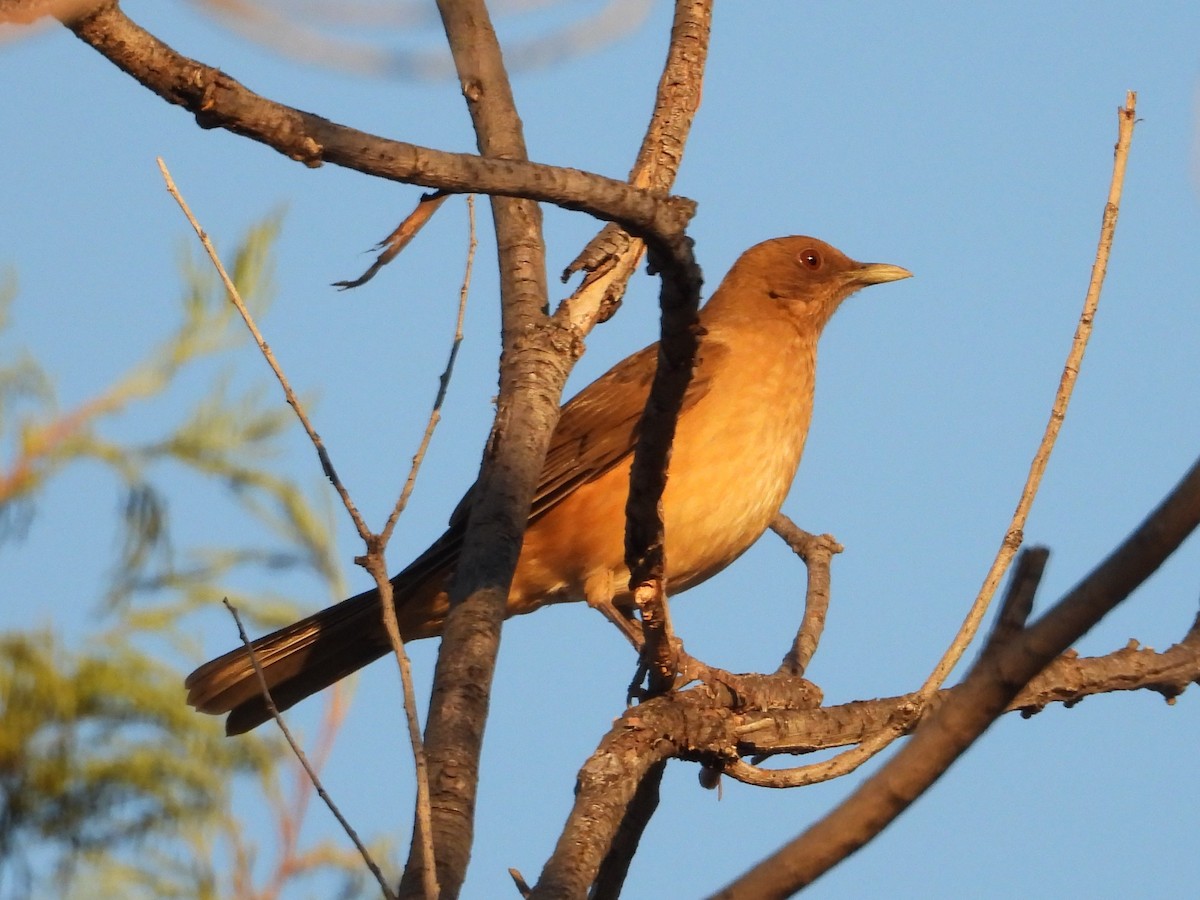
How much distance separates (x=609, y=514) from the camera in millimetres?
5770

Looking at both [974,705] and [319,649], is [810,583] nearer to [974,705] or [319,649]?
[319,649]

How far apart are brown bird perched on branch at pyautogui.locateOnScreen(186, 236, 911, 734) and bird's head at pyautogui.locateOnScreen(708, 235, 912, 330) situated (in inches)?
17.1

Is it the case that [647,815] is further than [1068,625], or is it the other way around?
[647,815]

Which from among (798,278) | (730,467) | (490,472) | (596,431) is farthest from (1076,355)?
(798,278)

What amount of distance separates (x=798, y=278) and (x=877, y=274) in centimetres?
38

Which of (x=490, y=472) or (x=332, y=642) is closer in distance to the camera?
(x=490, y=472)

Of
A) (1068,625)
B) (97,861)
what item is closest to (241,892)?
(97,861)

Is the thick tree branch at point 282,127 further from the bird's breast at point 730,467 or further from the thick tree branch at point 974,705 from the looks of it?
the bird's breast at point 730,467

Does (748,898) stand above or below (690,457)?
below

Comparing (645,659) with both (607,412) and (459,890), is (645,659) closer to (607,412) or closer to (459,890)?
(459,890)

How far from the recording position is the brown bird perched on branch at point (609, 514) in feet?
18.6

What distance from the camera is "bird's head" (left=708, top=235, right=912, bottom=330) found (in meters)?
6.94

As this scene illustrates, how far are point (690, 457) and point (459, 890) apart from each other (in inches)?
113

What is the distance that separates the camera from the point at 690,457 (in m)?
5.77
